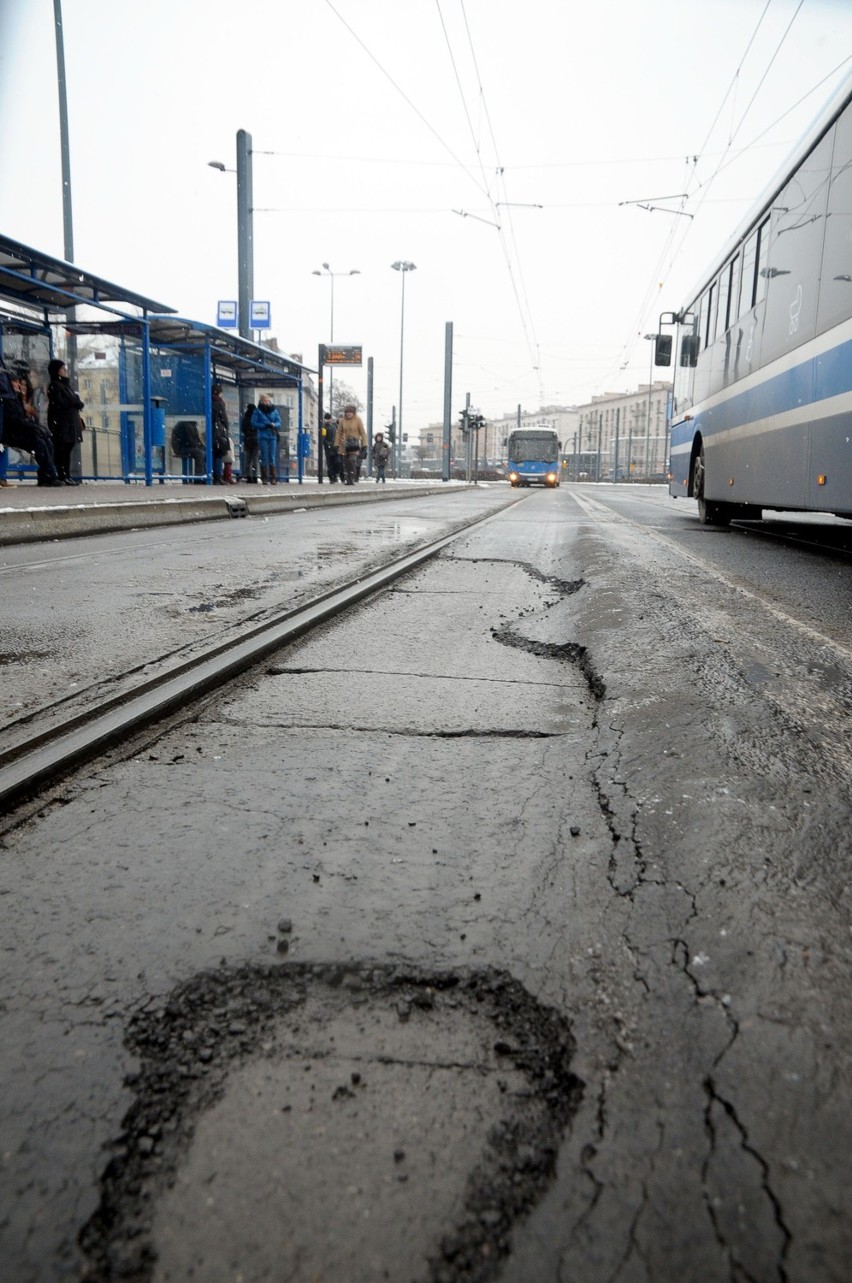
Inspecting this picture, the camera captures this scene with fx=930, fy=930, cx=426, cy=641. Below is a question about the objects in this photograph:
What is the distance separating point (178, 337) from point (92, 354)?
1.52 metres

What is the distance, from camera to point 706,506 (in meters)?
12.0

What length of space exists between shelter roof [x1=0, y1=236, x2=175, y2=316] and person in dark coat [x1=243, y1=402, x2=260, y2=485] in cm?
507

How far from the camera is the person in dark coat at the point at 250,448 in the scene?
19.4 metres

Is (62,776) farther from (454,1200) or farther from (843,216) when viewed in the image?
(843,216)

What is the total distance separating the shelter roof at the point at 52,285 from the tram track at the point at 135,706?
29.2ft

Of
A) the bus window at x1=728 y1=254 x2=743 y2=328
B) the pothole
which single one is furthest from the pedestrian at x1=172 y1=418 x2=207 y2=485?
the pothole

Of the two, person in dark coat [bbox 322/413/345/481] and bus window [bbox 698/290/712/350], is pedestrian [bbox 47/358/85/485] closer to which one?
bus window [bbox 698/290/712/350]

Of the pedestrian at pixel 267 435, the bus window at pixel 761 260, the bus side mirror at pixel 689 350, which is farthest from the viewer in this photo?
the pedestrian at pixel 267 435

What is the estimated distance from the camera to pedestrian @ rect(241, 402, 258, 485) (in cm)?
1941

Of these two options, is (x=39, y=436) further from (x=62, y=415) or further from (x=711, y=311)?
(x=711, y=311)

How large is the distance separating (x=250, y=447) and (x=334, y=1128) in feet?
64.3

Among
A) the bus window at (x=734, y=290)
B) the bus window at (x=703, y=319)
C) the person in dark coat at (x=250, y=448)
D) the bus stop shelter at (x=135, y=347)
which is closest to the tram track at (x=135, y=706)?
the bus window at (x=734, y=290)

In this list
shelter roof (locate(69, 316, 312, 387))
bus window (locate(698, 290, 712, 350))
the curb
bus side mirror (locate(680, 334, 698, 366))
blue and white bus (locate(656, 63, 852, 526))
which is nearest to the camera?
blue and white bus (locate(656, 63, 852, 526))

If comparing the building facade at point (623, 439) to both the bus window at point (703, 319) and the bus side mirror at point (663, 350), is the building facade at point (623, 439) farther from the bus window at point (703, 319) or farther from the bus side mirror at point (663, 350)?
the bus window at point (703, 319)
